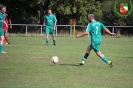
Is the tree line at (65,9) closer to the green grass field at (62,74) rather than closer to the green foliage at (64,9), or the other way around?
the green foliage at (64,9)

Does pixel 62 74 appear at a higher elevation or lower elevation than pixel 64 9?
lower

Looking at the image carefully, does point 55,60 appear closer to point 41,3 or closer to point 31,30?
point 31,30

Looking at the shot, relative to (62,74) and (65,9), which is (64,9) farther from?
(62,74)

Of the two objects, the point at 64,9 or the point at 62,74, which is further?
the point at 64,9

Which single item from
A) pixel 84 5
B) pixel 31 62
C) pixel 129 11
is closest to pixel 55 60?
pixel 31 62

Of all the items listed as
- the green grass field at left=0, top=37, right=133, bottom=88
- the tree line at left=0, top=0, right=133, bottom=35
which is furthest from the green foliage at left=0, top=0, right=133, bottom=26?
the green grass field at left=0, top=37, right=133, bottom=88

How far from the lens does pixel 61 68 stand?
13.6 metres

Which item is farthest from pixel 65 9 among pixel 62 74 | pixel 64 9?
pixel 62 74

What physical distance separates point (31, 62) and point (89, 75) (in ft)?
12.6

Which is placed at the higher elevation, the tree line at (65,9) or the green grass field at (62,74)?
the tree line at (65,9)

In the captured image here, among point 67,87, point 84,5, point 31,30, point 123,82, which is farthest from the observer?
point 84,5

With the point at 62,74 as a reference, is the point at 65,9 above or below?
above

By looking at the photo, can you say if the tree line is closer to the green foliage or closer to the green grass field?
the green foliage

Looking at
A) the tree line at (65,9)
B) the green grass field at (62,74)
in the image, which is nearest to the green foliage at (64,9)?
the tree line at (65,9)
